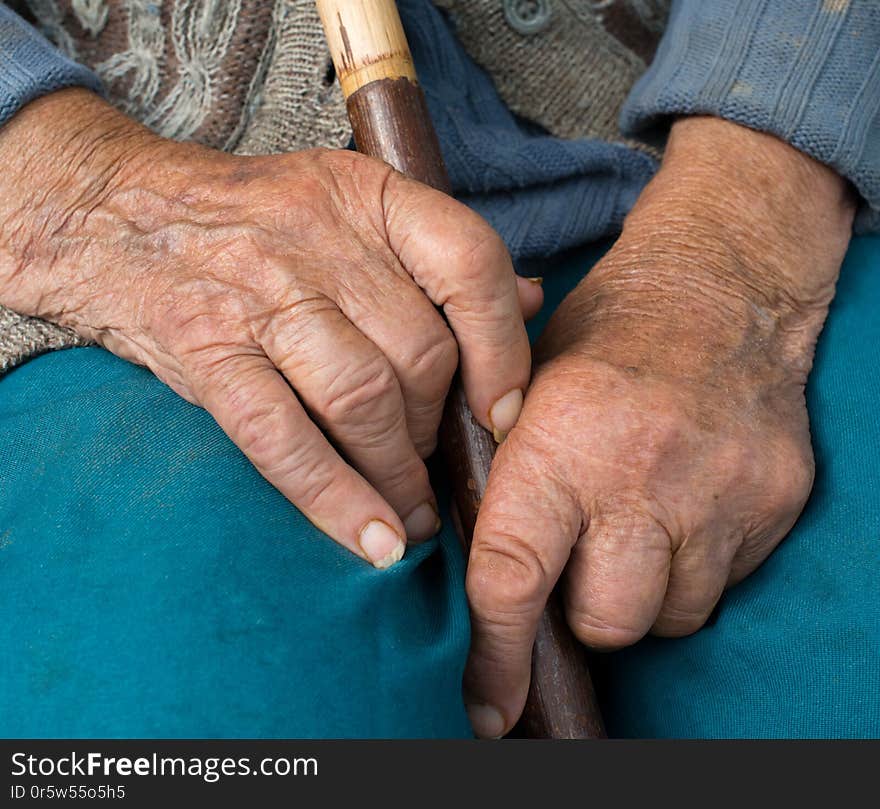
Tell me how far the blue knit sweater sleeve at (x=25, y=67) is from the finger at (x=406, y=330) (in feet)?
1.11

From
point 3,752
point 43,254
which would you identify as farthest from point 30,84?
point 3,752

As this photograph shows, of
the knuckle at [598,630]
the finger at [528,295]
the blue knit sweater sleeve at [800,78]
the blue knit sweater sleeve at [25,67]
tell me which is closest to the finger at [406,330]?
the finger at [528,295]

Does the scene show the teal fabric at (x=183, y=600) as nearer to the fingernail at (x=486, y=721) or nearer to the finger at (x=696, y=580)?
the fingernail at (x=486, y=721)

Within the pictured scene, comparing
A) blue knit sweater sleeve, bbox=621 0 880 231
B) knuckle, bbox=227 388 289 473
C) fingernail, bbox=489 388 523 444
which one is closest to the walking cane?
fingernail, bbox=489 388 523 444

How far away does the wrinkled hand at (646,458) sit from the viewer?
2.33ft

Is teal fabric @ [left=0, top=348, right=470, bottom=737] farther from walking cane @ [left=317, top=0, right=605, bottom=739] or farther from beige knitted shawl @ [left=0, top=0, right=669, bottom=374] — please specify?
beige knitted shawl @ [left=0, top=0, right=669, bottom=374]

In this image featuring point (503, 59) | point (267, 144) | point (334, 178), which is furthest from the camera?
point (503, 59)

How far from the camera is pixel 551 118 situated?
3.48ft

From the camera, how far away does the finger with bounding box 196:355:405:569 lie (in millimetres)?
638

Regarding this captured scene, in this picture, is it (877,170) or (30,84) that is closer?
(30,84)

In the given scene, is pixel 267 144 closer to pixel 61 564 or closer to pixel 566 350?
pixel 566 350

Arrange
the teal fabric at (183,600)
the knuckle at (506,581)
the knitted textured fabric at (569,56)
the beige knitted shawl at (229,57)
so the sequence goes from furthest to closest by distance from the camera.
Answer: the knitted textured fabric at (569,56) → the beige knitted shawl at (229,57) → the knuckle at (506,581) → the teal fabric at (183,600)

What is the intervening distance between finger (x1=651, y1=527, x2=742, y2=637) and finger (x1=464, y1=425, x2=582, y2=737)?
0.31 ft

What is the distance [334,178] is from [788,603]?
1.60 feet
